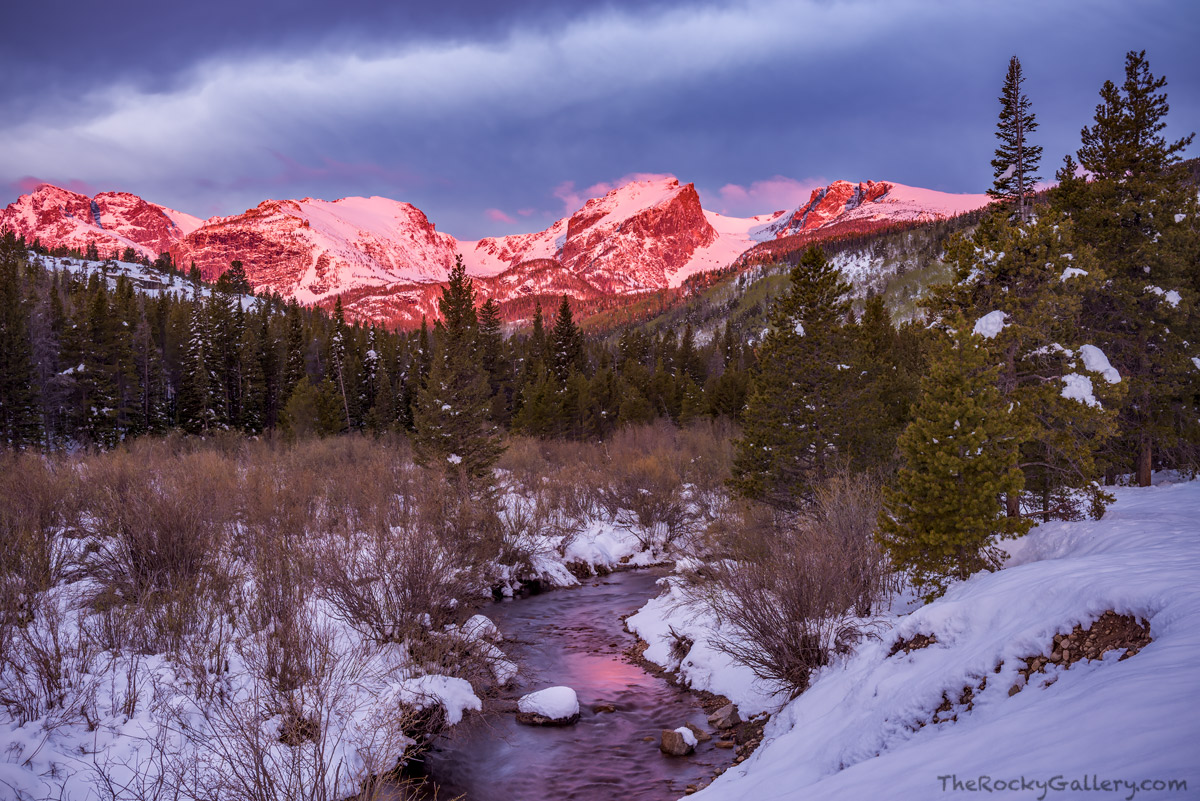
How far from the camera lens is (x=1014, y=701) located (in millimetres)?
5809

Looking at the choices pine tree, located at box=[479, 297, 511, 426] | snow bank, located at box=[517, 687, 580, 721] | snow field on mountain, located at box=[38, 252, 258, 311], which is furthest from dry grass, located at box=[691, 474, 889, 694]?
snow field on mountain, located at box=[38, 252, 258, 311]

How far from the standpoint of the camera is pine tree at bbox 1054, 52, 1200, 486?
18828 mm

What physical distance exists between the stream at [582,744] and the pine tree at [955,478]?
16.0ft

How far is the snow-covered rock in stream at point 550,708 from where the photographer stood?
12.0m

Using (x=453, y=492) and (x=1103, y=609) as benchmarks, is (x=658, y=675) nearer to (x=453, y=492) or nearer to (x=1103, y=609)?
(x=453, y=492)

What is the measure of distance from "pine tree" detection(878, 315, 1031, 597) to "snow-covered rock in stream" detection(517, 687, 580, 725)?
687 cm

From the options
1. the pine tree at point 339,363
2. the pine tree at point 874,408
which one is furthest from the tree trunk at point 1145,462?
the pine tree at point 339,363

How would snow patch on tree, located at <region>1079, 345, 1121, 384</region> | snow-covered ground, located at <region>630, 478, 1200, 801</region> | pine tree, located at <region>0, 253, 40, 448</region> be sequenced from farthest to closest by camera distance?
pine tree, located at <region>0, 253, 40, 448</region> → snow patch on tree, located at <region>1079, 345, 1121, 384</region> → snow-covered ground, located at <region>630, 478, 1200, 801</region>

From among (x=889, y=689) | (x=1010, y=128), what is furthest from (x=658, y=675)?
(x=1010, y=128)

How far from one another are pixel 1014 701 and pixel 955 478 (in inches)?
235

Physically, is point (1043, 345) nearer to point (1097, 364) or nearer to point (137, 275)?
point (1097, 364)

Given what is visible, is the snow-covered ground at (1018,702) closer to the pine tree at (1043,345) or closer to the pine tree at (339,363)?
the pine tree at (1043,345)

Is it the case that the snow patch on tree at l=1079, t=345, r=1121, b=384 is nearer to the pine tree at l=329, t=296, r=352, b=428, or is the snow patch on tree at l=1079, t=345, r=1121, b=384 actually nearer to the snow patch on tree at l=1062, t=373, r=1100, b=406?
the snow patch on tree at l=1062, t=373, r=1100, b=406

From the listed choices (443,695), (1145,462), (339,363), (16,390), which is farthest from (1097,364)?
(339,363)
